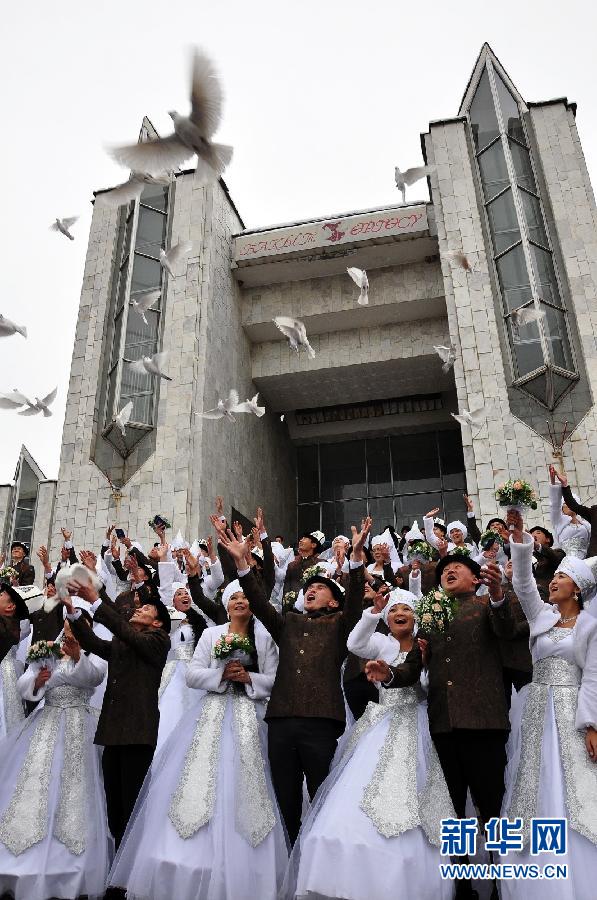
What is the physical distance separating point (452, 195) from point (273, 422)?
8532 millimetres

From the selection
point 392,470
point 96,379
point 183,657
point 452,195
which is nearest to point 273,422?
point 392,470

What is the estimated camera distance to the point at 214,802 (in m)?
4.25

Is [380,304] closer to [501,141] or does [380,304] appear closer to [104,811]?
[501,141]

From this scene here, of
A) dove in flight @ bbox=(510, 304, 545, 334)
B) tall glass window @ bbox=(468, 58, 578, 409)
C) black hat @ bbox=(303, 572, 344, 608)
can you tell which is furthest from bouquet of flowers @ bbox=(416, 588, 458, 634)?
tall glass window @ bbox=(468, 58, 578, 409)

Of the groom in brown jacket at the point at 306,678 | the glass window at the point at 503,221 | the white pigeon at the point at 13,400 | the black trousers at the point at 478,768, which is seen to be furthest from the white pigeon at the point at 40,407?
the glass window at the point at 503,221

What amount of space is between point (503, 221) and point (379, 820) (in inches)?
610

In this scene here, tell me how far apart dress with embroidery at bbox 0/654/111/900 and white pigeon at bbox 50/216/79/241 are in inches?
313

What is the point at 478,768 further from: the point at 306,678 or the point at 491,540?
the point at 491,540

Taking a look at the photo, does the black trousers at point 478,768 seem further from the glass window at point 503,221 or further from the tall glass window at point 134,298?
the glass window at point 503,221

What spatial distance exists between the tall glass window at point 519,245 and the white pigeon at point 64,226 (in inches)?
317

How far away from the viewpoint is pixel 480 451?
14953mm

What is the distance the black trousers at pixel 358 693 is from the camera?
5.70 m

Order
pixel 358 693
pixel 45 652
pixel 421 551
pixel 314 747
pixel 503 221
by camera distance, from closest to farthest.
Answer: pixel 314 747, pixel 45 652, pixel 358 693, pixel 421 551, pixel 503 221

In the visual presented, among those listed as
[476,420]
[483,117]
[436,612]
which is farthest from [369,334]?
[436,612]
